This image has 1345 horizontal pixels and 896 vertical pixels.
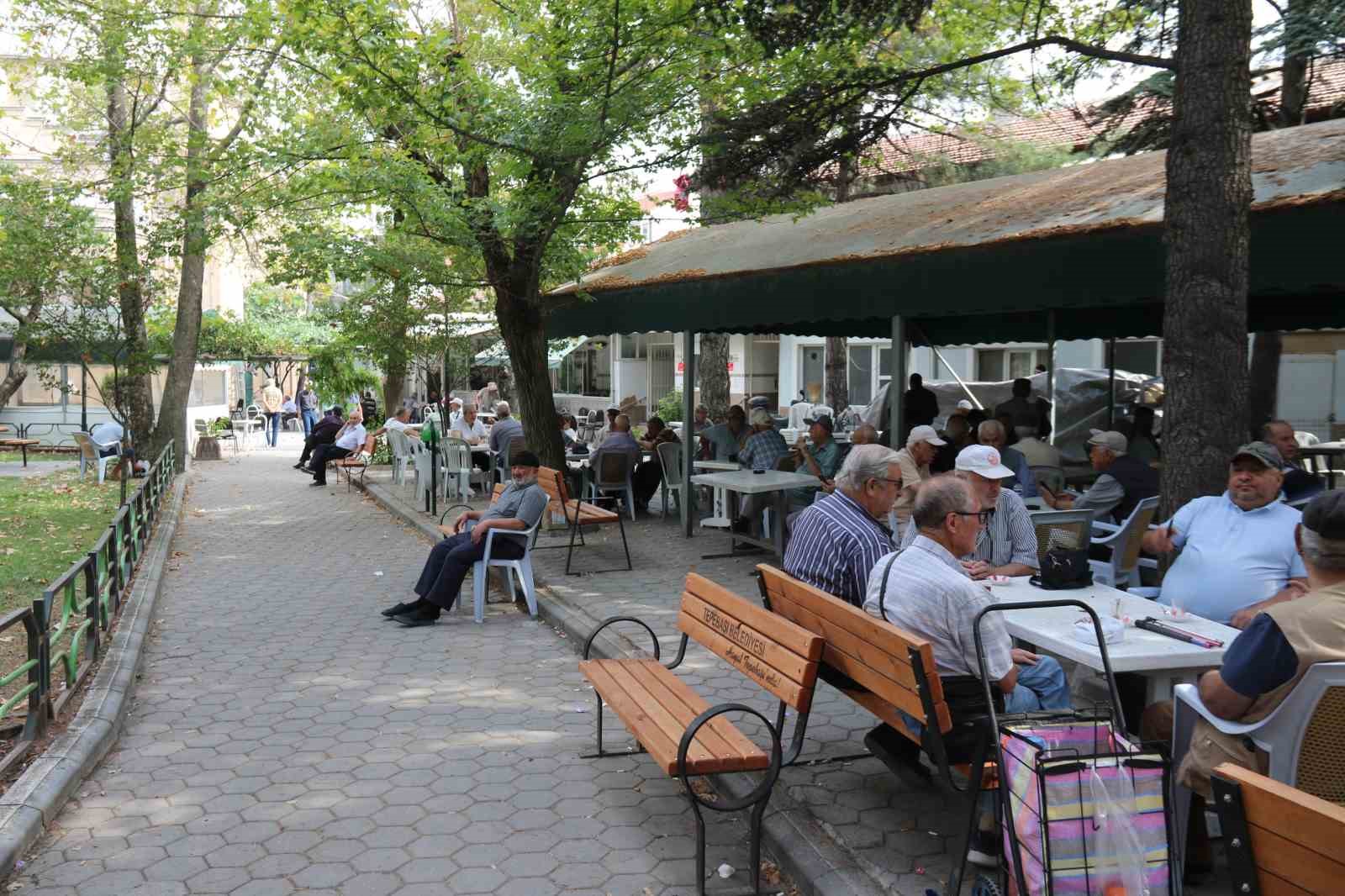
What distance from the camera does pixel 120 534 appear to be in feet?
28.7

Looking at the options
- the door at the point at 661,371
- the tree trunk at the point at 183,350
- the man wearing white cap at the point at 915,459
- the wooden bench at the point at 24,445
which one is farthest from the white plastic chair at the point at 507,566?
the door at the point at 661,371

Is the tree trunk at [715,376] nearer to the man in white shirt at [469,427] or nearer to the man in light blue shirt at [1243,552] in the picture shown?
the man in white shirt at [469,427]

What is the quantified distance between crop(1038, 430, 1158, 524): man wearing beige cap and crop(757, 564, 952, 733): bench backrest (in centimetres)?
356

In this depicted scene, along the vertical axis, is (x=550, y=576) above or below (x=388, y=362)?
below

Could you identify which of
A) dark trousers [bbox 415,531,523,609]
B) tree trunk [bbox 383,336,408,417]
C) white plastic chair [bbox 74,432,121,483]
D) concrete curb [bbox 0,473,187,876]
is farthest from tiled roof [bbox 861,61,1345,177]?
white plastic chair [bbox 74,432,121,483]

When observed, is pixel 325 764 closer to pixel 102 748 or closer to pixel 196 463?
pixel 102 748

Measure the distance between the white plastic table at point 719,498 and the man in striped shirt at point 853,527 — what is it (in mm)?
6039

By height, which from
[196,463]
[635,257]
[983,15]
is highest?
[983,15]

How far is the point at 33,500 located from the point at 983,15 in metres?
14.9

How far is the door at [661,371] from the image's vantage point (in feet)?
124

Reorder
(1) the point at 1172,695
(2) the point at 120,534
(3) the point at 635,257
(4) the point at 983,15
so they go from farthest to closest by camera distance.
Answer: (3) the point at 635,257, (4) the point at 983,15, (2) the point at 120,534, (1) the point at 1172,695

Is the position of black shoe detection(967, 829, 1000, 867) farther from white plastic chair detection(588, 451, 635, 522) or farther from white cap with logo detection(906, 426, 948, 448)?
white plastic chair detection(588, 451, 635, 522)

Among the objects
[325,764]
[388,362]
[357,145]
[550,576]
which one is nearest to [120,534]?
[550,576]

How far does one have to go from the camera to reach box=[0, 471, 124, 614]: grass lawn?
10242 millimetres
